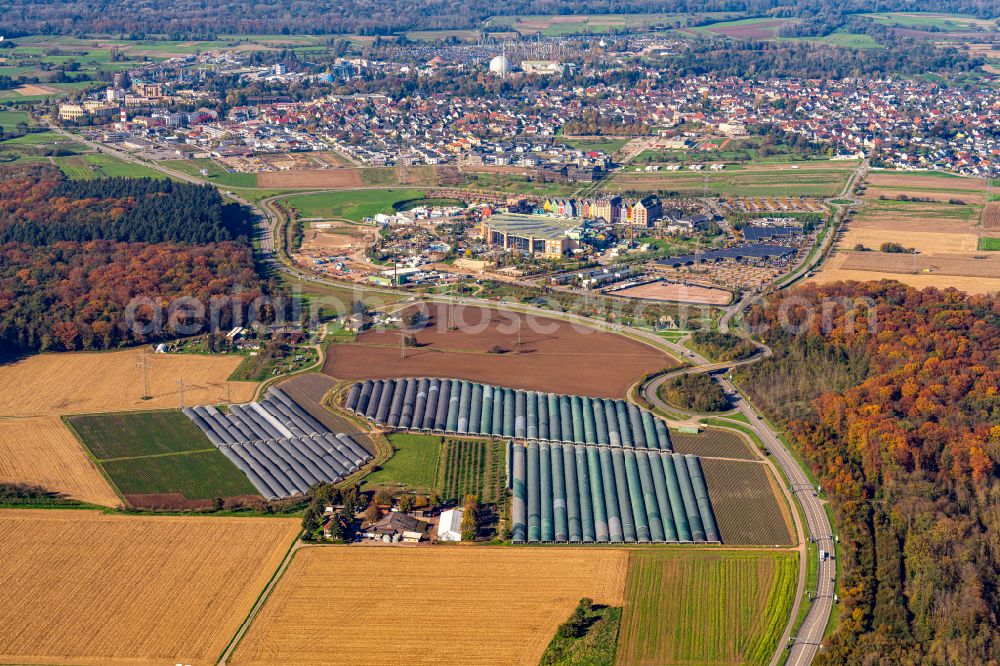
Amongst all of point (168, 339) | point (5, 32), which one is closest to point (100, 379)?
point (168, 339)

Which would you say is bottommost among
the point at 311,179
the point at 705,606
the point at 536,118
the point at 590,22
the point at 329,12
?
the point at 705,606

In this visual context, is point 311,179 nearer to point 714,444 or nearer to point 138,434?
point 138,434

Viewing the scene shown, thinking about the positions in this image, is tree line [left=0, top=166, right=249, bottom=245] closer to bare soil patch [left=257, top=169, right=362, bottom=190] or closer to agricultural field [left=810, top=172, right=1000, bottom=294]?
bare soil patch [left=257, top=169, right=362, bottom=190]

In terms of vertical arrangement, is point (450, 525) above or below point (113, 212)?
below

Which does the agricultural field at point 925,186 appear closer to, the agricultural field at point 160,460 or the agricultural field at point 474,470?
the agricultural field at point 474,470

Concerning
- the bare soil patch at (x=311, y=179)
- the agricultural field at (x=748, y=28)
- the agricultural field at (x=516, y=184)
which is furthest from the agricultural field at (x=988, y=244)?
the agricultural field at (x=748, y=28)

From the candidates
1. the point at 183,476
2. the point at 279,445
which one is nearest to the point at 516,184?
the point at 279,445

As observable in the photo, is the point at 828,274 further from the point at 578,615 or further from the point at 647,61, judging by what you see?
the point at 647,61

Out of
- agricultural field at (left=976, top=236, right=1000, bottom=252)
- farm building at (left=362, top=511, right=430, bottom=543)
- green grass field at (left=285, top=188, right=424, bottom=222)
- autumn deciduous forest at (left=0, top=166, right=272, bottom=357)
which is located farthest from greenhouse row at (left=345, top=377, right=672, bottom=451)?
agricultural field at (left=976, top=236, right=1000, bottom=252)
